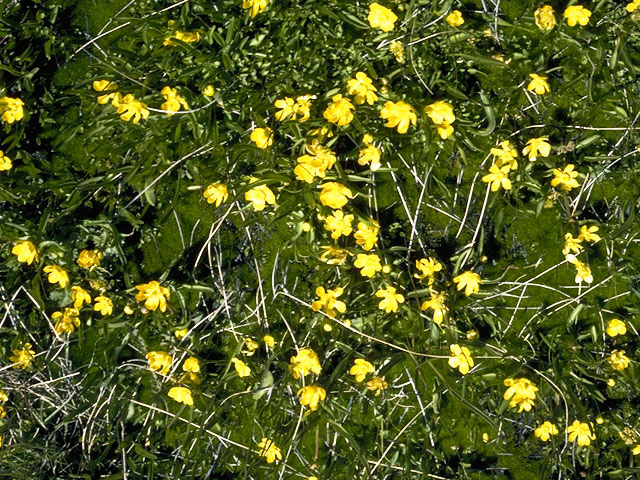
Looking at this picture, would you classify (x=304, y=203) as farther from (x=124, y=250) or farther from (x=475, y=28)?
(x=475, y=28)

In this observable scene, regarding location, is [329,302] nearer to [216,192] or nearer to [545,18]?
[216,192]

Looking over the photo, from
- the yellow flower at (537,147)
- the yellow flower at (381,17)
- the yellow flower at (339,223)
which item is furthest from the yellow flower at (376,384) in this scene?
the yellow flower at (381,17)

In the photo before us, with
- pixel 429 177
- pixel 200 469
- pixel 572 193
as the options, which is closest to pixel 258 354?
pixel 200 469

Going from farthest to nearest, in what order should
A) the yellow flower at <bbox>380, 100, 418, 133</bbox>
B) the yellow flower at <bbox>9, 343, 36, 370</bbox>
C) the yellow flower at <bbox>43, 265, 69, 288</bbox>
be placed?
the yellow flower at <bbox>9, 343, 36, 370</bbox> → the yellow flower at <bbox>43, 265, 69, 288</bbox> → the yellow flower at <bbox>380, 100, 418, 133</bbox>

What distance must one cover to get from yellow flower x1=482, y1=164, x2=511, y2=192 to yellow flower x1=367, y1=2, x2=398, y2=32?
1.82 feet

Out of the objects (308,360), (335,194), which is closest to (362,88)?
(335,194)

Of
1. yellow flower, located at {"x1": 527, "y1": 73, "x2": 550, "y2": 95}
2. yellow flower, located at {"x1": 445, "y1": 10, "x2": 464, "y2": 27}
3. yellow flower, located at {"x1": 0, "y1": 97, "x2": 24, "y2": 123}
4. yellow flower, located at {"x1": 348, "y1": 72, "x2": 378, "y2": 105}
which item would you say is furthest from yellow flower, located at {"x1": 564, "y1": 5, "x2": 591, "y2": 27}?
yellow flower, located at {"x1": 0, "y1": 97, "x2": 24, "y2": 123}

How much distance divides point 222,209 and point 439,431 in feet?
3.59

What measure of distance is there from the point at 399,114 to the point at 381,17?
12.4 inches

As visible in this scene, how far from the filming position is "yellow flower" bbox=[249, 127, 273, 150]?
197cm

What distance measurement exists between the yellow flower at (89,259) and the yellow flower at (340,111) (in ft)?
2.89

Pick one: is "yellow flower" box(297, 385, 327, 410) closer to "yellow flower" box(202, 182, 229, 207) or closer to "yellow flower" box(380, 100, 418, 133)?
"yellow flower" box(202, 182, 229, 207)

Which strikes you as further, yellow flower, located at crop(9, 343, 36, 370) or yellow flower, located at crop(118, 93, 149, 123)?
yellow flower, located at crop(9, 343, 36, 370)

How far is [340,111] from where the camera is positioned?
1.91 m
